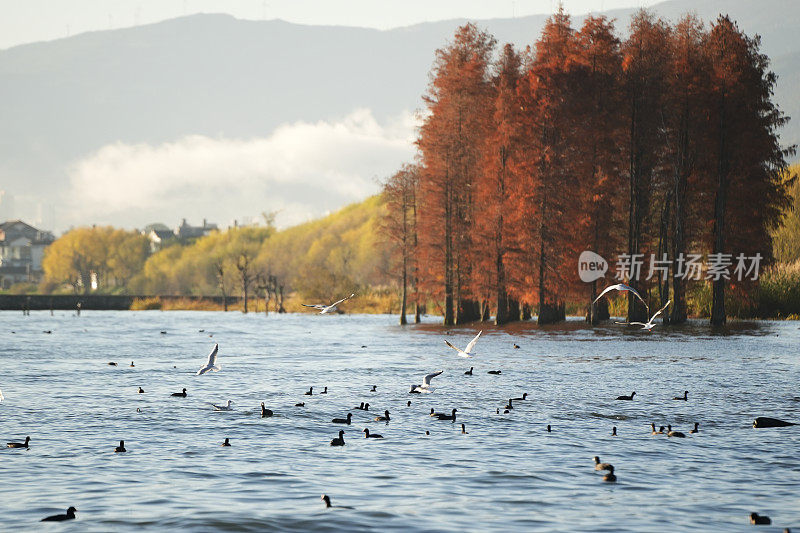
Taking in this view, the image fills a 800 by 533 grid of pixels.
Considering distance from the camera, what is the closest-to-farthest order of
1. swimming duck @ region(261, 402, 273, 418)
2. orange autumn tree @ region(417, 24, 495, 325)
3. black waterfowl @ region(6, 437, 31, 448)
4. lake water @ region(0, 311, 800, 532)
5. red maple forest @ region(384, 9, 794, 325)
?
1. lake water @ region(0, 311, 800, 532)
2. black waterfowl @ region(6, 437, 31, 448)
3. swimming duck @ region(261, 402, 273, 418)
4. red maple forest @ region(384, 9, 794, 325)
5. orange autumn tree @ region(417, 24, 495, 325)

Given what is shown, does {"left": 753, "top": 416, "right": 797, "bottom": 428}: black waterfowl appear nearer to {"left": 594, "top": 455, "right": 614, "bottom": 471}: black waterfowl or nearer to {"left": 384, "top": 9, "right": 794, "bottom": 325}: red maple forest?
{"left": 594, "top": 455, "right": 614, "bottom": 471}: black waterfowl

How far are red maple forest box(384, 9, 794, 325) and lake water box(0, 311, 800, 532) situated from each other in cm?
2768

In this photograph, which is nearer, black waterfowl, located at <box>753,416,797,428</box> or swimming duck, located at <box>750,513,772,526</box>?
swimming duck, located at <box>750,513,772,526</box>

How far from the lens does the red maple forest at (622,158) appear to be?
71.2 m

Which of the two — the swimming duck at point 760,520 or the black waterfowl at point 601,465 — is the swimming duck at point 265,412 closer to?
the black waterfowl at point 601,465

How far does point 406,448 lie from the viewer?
21.8m

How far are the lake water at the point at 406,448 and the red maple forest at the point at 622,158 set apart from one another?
27682mm

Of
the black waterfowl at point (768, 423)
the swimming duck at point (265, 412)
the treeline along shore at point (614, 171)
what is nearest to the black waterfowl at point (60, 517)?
the swimming duck at point (265, 412)

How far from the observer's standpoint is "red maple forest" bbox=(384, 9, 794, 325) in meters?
71.2

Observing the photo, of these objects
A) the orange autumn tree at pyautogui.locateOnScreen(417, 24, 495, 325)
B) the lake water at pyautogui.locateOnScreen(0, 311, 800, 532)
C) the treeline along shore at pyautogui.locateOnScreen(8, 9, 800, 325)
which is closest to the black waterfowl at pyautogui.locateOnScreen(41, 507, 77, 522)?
the lake water at pyautogui.locateOnScreen(0, 311, 800, 532)

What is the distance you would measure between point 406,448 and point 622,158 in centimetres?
5684

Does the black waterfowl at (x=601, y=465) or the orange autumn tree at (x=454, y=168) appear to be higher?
the orange autumn tree at (x=454, y=168)

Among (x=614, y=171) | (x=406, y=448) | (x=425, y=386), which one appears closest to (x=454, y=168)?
(x=614, y=171)

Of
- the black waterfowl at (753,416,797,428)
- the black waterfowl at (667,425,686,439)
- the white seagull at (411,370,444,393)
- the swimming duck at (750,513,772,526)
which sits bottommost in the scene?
the swimming duck at (750,513,772,526)
